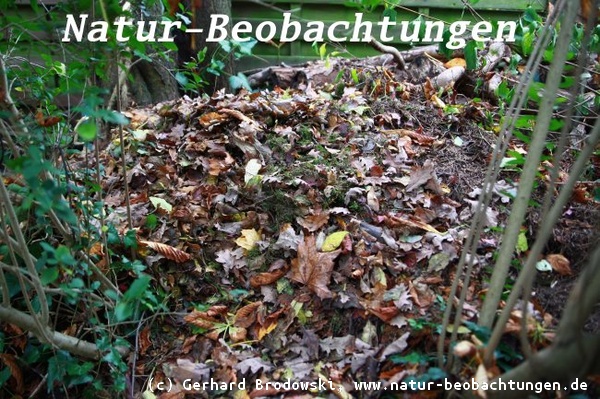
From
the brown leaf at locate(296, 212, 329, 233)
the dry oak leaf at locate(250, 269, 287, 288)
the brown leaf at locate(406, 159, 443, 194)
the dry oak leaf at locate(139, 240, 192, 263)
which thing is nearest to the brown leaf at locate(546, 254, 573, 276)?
the brown leaf at locate(406, 159, 443, 194)

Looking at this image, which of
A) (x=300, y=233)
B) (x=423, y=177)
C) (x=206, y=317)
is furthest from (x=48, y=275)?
(x=423, y=177)

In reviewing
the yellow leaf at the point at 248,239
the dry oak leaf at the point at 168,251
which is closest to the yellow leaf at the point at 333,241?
the yellow leaf at the point at 248,239

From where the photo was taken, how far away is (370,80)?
384 centimetres

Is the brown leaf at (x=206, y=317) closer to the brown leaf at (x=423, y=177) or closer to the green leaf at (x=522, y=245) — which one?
the brown leaf at (x=423, y=177)

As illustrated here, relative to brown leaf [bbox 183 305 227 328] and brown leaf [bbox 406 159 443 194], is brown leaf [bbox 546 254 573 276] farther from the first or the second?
brown leaf [bbox 183 305 227 328]

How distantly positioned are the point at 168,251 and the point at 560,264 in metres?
1.82

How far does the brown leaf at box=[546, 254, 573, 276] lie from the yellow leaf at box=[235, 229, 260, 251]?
138cm

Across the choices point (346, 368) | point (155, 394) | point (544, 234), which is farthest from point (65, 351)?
point (544, 234)

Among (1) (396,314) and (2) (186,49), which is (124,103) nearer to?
(2) (186,49)

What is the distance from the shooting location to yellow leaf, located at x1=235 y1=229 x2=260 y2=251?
8.37ft

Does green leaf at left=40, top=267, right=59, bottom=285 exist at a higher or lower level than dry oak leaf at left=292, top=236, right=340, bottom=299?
higher

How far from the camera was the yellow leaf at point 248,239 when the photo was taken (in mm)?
2551

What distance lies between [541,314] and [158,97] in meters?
3.34

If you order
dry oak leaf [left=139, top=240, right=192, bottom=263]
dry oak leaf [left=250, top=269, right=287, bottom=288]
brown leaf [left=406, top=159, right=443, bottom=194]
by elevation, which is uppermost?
brown leaf [left=406, top=159, right=443, bottom=194]
